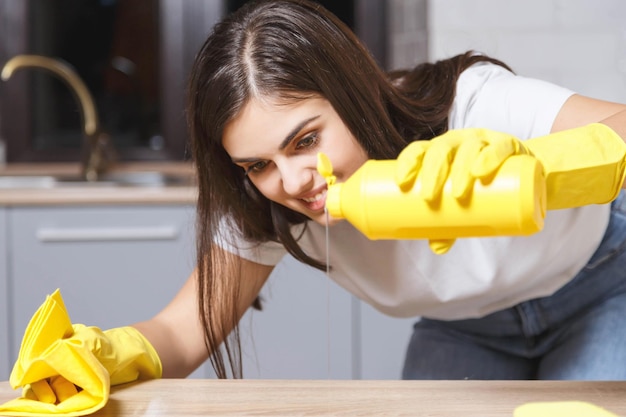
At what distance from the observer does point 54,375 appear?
93cm

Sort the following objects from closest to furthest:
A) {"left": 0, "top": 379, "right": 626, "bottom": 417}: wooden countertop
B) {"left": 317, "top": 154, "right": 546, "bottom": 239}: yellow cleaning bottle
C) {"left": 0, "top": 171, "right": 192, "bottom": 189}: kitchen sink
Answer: {"left": 317, "top": 154, "right": 546, "bottom": 239}: yellow cleaning bottle → {"left": 0, "top": 379, "right": 626, "bottom": 417}: wooden countertop → {"left": 0, "top": 171, "right": 192, "bottom": 189}: kitchen sink

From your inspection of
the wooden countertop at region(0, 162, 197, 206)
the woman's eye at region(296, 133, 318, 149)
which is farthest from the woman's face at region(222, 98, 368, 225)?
the wooden countertop at region(0, 162, 197, 206)

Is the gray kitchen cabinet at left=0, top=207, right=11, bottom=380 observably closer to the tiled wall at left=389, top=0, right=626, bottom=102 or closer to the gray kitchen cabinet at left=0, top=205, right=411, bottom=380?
the gray kitchen cabinet at left=0, top=205, right=411, bottom=380

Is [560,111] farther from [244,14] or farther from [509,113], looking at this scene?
[244,14]

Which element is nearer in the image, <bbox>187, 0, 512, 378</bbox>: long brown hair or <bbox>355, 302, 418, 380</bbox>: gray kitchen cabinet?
<bbox>187, 0, 512, 378</bbox>: long brown hair

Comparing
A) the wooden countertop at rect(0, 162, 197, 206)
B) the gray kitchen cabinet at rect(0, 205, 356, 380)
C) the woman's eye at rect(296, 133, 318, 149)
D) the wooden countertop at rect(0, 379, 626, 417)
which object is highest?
the woman's eye at rect(296, 133, 318, 149)

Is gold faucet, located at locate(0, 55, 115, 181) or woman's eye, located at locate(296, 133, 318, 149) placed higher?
woman's eye, located at locate(296, 133, 318, 149)

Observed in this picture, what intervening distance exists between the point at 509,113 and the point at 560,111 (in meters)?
0.08

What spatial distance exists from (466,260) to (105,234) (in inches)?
46.0

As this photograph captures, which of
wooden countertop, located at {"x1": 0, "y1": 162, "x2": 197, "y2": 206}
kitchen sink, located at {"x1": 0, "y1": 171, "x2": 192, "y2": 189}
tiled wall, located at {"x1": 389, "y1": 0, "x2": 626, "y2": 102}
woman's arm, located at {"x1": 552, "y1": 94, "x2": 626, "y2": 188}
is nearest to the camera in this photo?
woman's arm, located at {"x1": 552, "y1": 94, "x2": 626, "y2": 188}

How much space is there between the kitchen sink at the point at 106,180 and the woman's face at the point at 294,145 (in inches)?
52.2

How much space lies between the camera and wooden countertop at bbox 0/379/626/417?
88cm

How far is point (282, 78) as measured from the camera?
109 centimetres

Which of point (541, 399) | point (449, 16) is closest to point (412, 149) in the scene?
point (541, 399)
